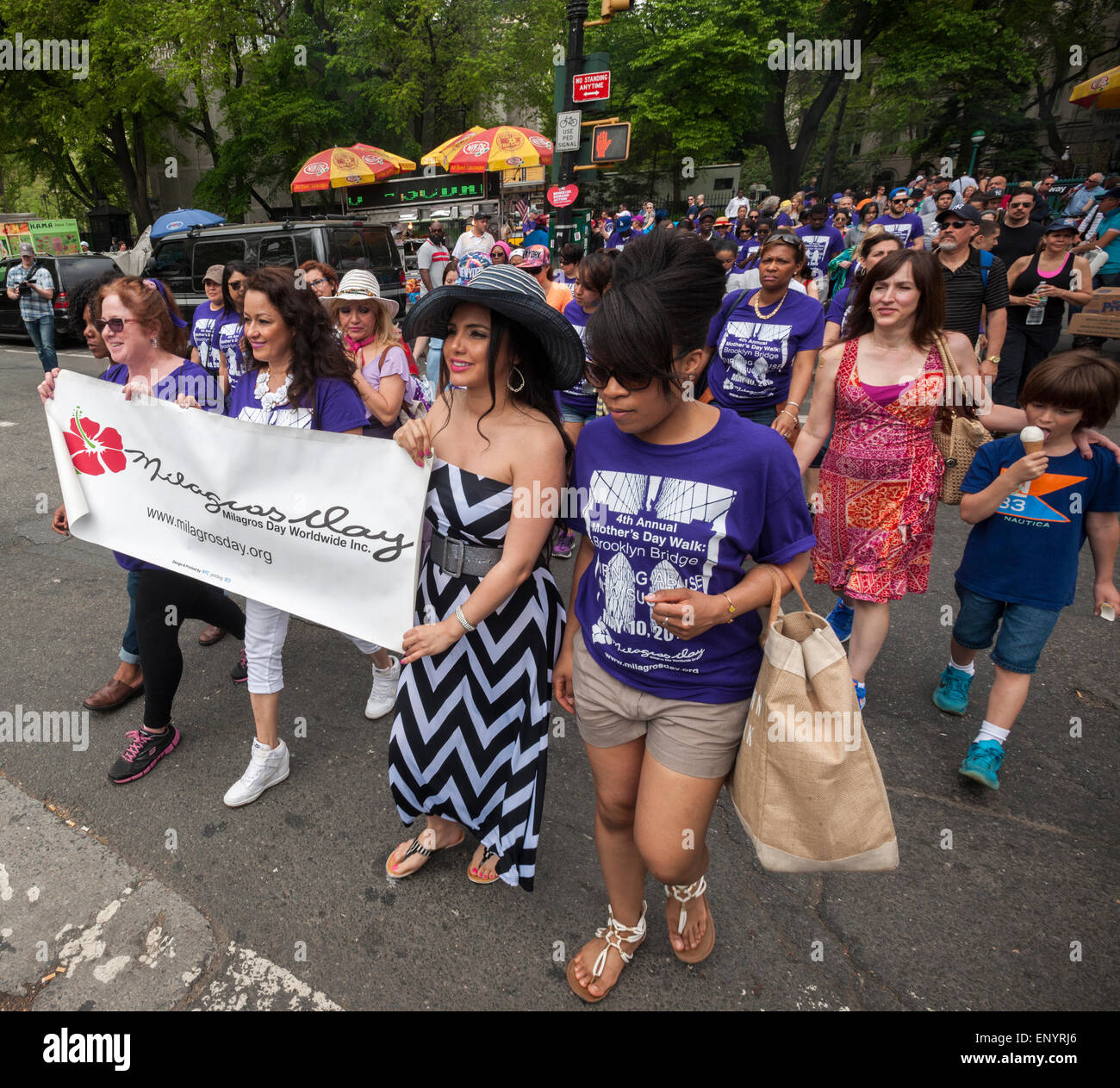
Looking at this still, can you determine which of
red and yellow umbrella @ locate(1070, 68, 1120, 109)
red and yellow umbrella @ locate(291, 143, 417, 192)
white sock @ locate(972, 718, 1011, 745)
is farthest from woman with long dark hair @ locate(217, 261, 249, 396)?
red and yellow umbrella @ locate(291, 143, 417, 192)

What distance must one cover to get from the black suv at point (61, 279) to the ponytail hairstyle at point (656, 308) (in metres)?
15.0

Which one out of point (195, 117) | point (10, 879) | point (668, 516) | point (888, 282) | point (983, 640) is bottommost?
point (10, 879)

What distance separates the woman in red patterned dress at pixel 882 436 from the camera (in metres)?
2.89

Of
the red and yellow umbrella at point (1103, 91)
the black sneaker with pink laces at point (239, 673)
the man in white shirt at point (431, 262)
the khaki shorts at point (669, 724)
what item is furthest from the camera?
the man in white shirt at point (431, 262)

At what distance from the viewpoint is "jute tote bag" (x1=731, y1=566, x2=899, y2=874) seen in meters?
1.53

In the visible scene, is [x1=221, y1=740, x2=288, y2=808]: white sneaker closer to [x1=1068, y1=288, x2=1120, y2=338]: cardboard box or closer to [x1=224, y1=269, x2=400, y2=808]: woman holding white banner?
[x1=224, y1=269, x2=400, y2=808]: woman holding white banner

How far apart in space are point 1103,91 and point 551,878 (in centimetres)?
1489

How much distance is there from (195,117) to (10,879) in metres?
30.4

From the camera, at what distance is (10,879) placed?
2502 mm

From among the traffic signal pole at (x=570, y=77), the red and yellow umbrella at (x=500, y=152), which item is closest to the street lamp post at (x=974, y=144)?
the red and yellow umbrella at (x=500, y=152)

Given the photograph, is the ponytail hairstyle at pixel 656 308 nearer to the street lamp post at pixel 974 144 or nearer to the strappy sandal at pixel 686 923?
the strappy sandal at pixel 686 923

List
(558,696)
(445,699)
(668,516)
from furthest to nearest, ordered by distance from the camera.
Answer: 1. (445,699)
2. (558,696)
3. (668,516)

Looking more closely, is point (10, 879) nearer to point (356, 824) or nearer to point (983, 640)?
point (356, 824)
